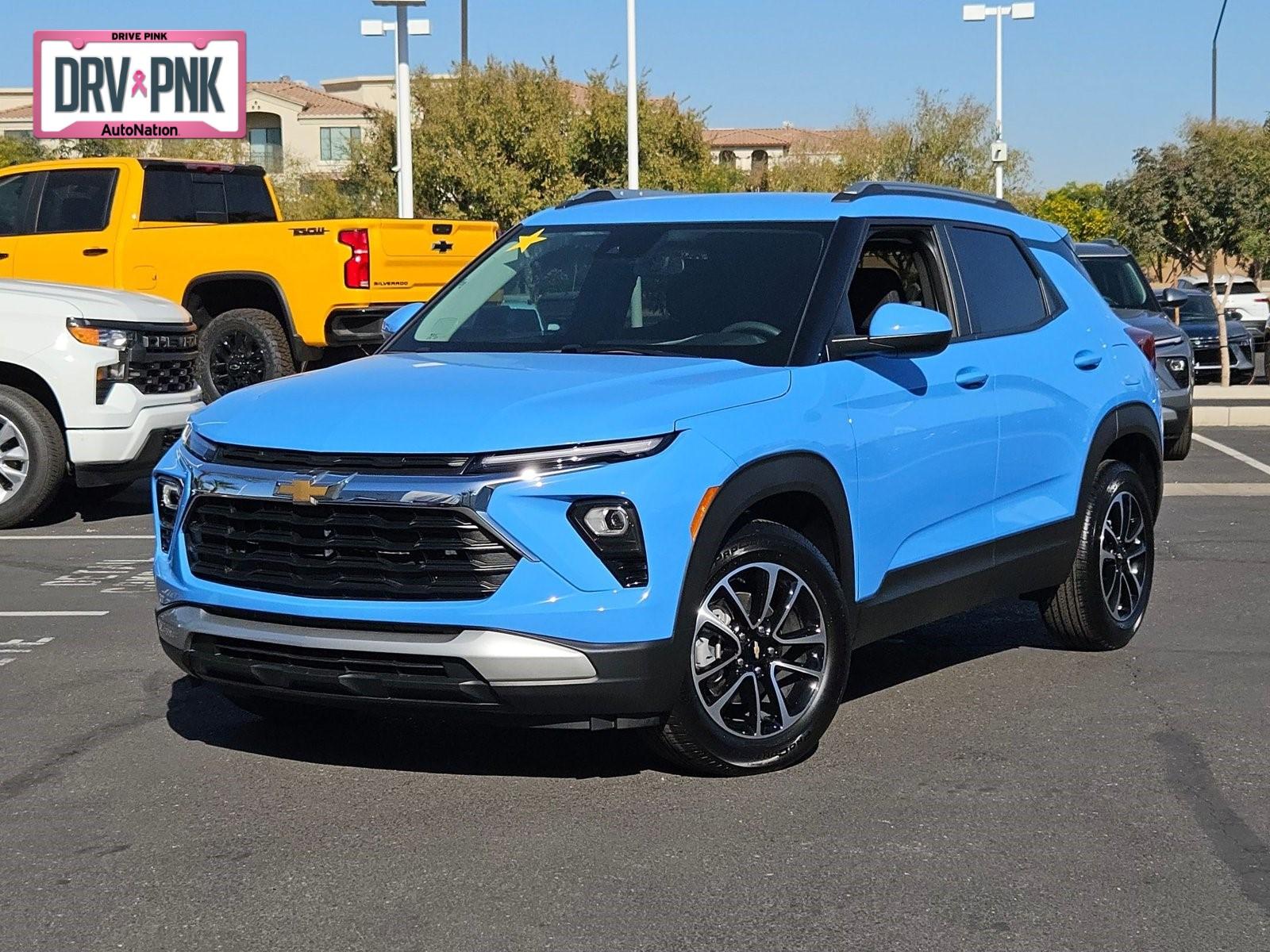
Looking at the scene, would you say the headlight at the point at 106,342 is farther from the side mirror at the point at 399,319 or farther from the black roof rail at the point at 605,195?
the black roof rail at the point at 605,195

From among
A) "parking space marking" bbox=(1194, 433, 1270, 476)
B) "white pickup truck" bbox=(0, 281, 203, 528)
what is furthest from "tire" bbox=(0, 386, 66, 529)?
"parking space marking" bbox=(1194, 433, 1270, 476)

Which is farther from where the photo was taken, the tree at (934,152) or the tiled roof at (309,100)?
the tiled roof at (309,100)

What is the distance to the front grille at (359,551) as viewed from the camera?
486 centimetres

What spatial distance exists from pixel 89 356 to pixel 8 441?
78 centimetres

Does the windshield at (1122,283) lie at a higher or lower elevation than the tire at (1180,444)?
higher

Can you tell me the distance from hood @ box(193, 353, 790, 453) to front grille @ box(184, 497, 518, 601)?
180 mm

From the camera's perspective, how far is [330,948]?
4.03 meters

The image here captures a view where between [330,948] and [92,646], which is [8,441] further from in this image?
[330,948]

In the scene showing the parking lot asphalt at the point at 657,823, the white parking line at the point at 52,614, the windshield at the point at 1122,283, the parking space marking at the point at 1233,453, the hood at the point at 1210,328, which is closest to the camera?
the parking lot asphalt at the point at 657,823

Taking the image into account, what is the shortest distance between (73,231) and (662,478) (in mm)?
11386

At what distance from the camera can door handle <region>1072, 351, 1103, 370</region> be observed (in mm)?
7121

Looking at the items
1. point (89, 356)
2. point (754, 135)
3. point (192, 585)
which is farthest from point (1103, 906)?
point (754, 135)

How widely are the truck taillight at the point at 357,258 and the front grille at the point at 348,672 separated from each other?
30.5 feet

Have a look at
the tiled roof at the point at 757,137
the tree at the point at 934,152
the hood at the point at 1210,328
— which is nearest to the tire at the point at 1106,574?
the hood at the point at 1210,328
